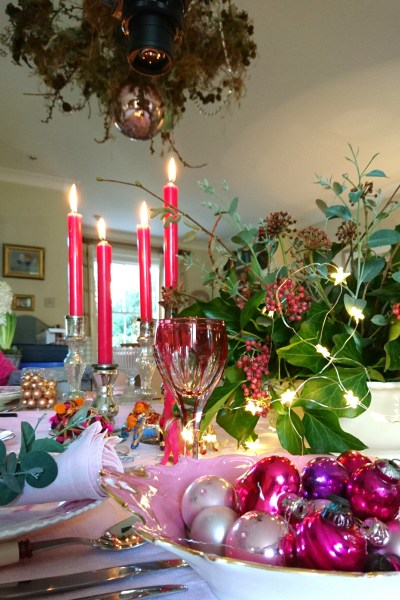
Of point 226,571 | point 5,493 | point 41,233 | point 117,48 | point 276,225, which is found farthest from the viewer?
point 41,233

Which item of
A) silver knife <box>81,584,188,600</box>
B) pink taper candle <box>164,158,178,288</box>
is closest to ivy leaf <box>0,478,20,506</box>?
silver knife <box>81,584,188,600</box>

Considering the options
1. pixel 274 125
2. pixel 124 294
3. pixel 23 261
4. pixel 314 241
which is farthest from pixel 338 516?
pixel 124 294

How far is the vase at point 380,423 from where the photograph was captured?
44 centimetres

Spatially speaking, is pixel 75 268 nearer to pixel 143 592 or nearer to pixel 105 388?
pixel 105 388

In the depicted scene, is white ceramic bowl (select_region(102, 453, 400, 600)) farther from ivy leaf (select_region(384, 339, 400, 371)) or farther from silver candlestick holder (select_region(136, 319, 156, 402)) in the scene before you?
silver candlestick holder (select_region(136, 319, 156, 402))

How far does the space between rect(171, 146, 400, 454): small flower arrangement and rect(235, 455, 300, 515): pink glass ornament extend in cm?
17

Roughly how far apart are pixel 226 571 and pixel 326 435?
275mm

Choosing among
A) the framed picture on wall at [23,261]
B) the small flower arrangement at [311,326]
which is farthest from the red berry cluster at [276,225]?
the framed picture on wall at [23,261]

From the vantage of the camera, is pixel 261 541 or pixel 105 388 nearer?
pixel 261 541

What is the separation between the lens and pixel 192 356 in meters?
0.43

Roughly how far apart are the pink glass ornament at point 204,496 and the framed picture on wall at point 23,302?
4118mm

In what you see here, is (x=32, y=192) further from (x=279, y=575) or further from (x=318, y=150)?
(x=279, y=575)

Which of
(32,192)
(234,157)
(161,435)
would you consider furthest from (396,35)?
(32,192)

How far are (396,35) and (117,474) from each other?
2621 mm
